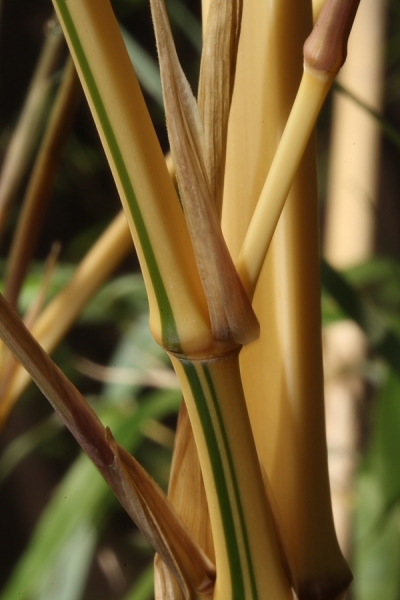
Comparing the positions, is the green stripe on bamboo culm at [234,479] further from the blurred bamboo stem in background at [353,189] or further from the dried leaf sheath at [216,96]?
the blurred bamboo stem in background at [353,189]

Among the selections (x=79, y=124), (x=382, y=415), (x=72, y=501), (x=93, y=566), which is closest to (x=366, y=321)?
(x=382, y=415)

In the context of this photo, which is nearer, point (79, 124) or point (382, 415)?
point (382, 415)

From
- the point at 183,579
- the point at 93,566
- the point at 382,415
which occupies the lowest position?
the point at 93,566

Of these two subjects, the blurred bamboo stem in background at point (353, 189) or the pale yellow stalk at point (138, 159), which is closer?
the pale yellow stalk at point (138, 159)

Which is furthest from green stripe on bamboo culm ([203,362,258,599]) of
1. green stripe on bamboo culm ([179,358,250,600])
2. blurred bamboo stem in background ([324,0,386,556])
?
blurred bamboo stem in background ([324,0,386,556])

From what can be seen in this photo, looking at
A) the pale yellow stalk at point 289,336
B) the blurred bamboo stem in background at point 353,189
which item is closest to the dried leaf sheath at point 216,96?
the pale yellow stalk at point 289,336

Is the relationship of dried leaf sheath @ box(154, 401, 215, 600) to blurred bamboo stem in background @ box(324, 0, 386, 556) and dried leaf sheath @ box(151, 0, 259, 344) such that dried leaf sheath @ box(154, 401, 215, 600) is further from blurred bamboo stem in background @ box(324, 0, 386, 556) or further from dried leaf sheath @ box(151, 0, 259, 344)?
blurred bamboo stem in background @ box(324, 0, 386, 556)

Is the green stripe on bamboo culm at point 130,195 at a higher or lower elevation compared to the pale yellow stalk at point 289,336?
higher

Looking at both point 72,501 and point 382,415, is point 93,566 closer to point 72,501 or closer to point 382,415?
point 72,501
